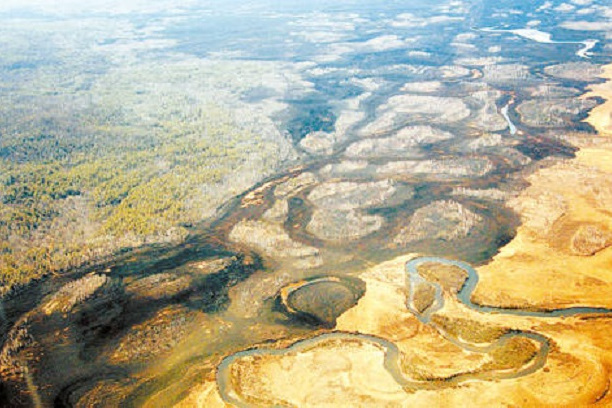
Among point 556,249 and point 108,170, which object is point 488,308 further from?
point 108,170

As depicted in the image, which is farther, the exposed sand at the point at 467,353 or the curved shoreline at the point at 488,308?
the curved shoreline at the point at 488,308

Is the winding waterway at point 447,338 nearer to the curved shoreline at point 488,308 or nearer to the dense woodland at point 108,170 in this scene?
the curved shoreline at point 488,308

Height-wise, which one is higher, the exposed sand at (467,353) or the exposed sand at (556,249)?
the exposed sand at (556,249)

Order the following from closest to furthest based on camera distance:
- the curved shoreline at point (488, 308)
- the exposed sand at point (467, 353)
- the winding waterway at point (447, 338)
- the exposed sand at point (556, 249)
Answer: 1. the exposed sand at point (467, 353)
2. the winding waterway at point (447, 338)
3. the curved shoreline at point (488, 308)
4. the exposed sand at point (556, 249)

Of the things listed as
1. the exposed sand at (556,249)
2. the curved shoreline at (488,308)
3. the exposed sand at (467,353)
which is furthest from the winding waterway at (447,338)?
the exposed sand at (556,249)

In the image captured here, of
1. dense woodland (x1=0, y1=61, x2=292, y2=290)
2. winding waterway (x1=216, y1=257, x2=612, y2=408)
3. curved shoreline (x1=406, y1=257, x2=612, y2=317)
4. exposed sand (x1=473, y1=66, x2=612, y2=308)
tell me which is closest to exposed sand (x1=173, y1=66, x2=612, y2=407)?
exposed sand (x1=473, y1=66, x2=612, y2=308)

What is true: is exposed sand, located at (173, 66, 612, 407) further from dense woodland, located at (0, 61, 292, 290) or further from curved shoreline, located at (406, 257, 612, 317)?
dense woodland, located at (0, 61, 292, 290)

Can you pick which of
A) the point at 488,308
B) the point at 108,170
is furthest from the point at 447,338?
the point at 108,170

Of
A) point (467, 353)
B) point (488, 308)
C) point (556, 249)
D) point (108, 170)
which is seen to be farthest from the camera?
point (108, 170)

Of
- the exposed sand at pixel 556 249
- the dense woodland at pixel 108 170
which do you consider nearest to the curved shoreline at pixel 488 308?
the exposed sand at pixel 556 249

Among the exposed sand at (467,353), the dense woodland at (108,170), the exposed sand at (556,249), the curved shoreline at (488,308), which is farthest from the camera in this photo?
the dense woodland at (108,170)

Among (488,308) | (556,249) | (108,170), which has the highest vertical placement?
(108,170)
